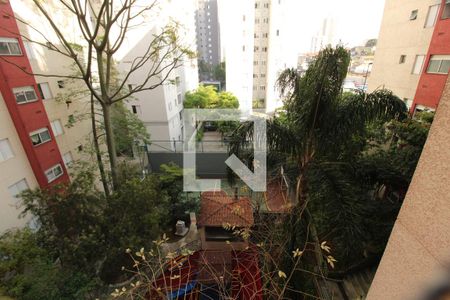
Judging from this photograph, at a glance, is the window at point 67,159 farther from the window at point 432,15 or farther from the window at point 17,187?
the window at point 432,15

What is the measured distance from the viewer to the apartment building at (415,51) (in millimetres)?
7812

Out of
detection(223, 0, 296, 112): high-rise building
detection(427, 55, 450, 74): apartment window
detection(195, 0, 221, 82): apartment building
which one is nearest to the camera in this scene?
detection(427, 55, 450, 74): apartment window

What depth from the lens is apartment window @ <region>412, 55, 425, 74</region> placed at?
890cm

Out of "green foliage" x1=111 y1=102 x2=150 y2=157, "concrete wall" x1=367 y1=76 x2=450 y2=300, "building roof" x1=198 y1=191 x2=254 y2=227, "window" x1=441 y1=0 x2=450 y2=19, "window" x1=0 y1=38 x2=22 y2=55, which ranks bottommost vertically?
"building roof" x1=198 y1=191 x2=254 y2=227

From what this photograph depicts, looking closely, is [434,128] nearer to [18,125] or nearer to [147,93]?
[18,125]

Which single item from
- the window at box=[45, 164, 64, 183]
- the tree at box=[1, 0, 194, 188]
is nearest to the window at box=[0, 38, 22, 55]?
the tree at box=[1, 0, 194, 188]

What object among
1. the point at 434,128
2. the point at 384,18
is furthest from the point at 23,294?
the point at 384,18

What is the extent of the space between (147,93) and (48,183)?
743 cm

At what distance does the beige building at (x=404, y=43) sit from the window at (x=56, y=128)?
43.6 ft

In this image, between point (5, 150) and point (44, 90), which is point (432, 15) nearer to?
point (44, 90)

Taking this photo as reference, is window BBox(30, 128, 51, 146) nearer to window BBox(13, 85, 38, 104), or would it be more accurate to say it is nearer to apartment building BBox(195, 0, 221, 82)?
window BBox(13, 85, 38, 104)

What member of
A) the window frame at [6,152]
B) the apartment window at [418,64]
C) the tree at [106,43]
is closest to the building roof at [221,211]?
the tree at [106,43]

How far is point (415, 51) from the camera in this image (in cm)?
920

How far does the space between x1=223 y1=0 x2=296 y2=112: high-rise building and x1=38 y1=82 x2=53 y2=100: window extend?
18541 mm
